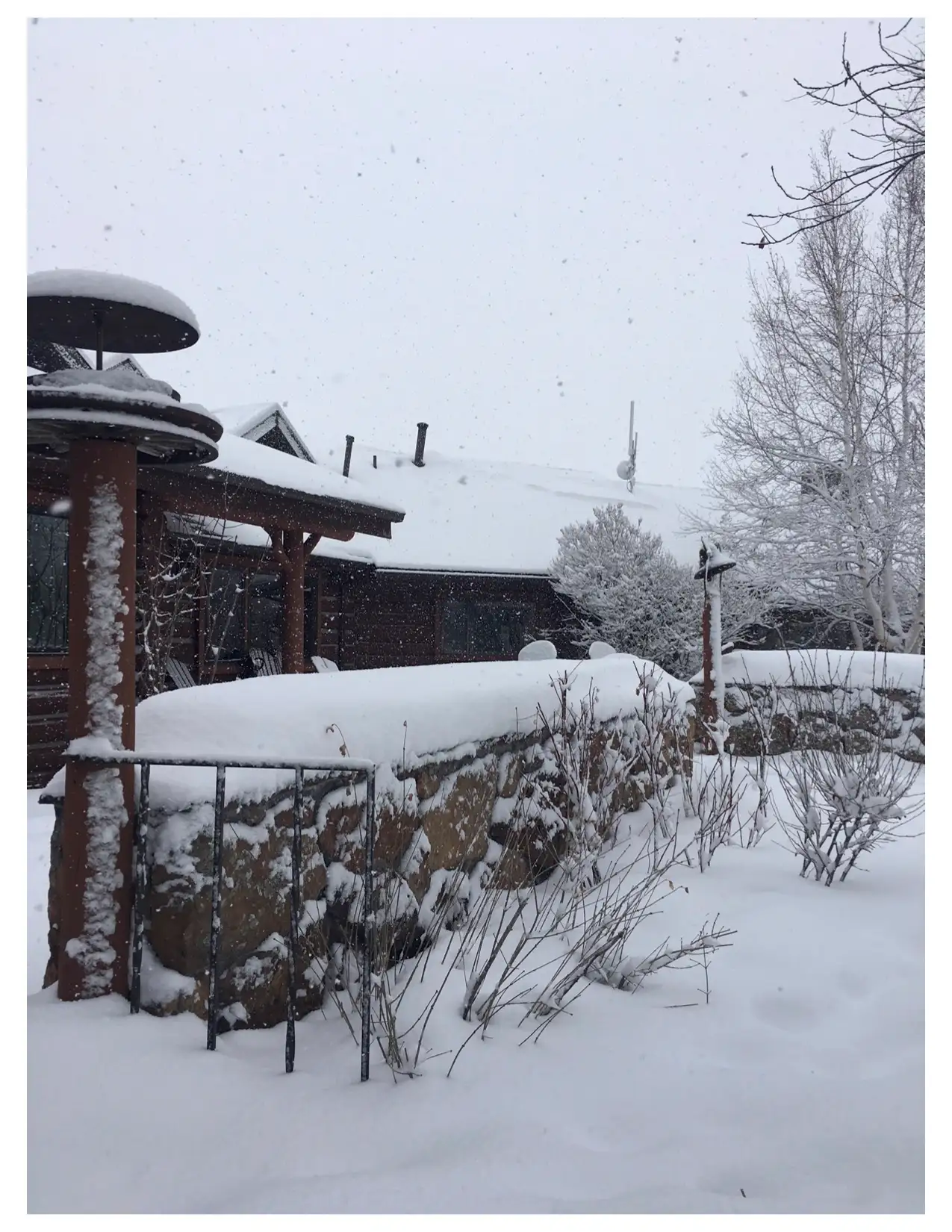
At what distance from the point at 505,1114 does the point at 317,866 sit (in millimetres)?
844

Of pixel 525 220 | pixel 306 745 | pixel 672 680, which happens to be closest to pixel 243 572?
pixel 672 680

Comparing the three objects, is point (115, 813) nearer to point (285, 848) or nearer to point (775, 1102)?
point (285, 848)

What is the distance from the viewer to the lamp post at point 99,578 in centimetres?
205

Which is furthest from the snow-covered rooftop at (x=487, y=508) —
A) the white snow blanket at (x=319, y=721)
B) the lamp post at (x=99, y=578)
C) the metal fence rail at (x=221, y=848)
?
the metal fence rail at (x=221, y=848)

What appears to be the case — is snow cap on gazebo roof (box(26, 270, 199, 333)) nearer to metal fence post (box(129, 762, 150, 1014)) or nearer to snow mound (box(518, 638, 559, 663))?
metal fence post (box(129, 762, 150, 1014))

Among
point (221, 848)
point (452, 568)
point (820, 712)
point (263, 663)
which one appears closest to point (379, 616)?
point (452, 568)

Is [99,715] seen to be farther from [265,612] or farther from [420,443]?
[420,443]

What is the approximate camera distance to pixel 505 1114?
2.05 m

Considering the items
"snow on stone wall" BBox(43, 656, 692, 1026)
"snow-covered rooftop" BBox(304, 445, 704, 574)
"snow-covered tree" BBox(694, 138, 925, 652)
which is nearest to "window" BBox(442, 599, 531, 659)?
"snow-covered rooftop" BBox(304, 445, 704, 574)

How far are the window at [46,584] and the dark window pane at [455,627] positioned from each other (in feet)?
25.4

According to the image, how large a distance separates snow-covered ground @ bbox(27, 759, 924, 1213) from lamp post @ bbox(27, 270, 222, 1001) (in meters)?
0.22

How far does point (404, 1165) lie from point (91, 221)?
2918mm

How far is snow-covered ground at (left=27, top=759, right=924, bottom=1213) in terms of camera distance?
172 cm

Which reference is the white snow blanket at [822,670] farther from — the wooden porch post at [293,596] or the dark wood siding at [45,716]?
the dark wood siding at [45,716]
